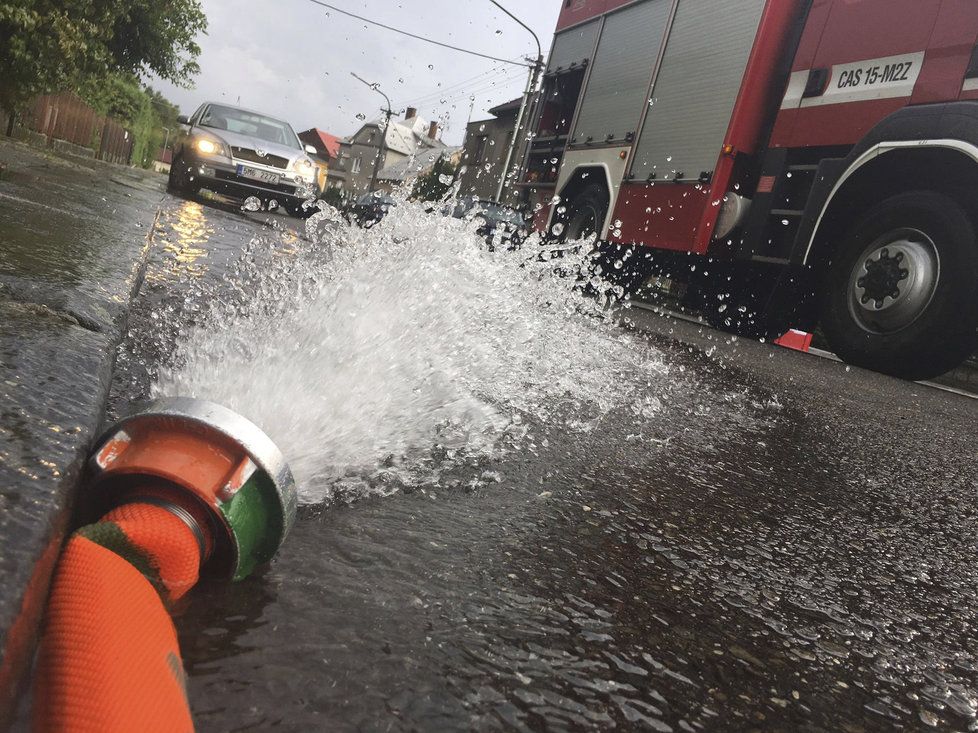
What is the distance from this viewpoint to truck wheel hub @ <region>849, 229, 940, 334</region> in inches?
185

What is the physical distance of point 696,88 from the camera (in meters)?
7.51

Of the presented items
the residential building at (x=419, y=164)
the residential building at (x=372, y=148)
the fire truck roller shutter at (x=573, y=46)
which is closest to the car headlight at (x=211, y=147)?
the fire truck roller shutter at (x=573, y=46)

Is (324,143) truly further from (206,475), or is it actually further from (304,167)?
(206,475)

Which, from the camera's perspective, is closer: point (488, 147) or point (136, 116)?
point (136, 116)

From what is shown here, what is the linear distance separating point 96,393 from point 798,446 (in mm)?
2715

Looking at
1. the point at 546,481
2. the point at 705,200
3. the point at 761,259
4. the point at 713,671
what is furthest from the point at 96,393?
the point at 705,200

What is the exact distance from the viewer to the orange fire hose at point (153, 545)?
2.63ft

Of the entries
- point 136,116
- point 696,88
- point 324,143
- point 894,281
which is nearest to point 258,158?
point 696,88

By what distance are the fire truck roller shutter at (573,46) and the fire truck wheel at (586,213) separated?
6.76ft

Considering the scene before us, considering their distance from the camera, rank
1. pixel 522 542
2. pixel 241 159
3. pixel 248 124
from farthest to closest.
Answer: pixel 248 124 < pixel 241 159 < pixel 522 542

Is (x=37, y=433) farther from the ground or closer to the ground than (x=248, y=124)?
closer to the ground

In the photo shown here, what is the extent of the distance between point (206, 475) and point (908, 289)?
190 inches

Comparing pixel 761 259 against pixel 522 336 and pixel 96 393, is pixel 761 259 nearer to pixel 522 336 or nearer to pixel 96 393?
pixel 522 336

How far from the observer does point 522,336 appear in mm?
3732
